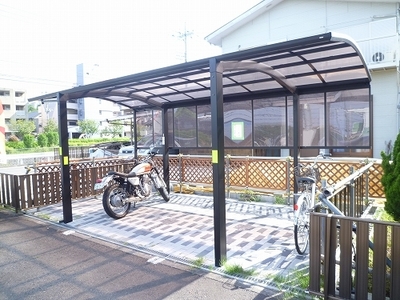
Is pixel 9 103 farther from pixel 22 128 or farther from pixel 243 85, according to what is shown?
pixel 243 85

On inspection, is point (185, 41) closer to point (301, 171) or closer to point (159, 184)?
point (159, 184)

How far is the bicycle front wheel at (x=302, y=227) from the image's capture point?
3.63m

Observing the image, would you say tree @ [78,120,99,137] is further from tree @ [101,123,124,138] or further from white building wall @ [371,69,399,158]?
white building wall @ [371,69,399,158]

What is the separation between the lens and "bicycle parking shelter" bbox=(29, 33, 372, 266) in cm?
341

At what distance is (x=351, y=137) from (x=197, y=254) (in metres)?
3.32

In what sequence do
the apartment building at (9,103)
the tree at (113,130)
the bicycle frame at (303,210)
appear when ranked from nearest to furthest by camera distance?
the bicycle frame at (303,210)
the tree at (113,130)
the apartment building at (9,103)

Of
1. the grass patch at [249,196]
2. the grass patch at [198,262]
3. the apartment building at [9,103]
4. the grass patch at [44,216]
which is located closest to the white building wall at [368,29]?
the grass patch at [249,196]

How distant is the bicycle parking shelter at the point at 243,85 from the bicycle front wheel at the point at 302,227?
36.2 inches

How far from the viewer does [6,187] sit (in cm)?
634

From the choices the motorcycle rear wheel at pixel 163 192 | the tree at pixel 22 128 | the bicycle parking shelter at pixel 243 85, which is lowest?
the motorcycle rear wheel at pixel 163 192

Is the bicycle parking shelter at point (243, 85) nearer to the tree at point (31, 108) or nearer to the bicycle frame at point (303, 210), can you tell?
the bicycle frame at point (303, 210)

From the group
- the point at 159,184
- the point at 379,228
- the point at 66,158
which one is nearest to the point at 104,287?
the point at 379,228

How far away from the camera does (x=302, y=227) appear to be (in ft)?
12.5

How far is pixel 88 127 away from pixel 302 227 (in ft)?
139
